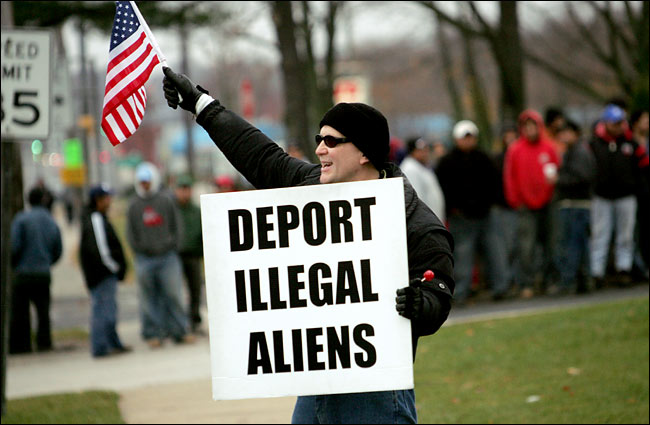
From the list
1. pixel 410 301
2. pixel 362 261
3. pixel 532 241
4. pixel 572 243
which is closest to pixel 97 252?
pixel 532 241

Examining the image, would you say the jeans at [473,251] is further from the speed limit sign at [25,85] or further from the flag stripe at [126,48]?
the flag stripe at [126,48]

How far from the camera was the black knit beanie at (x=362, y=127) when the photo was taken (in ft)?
14.8

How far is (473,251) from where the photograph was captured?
1382 cm

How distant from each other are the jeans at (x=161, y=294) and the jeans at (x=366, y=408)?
8.67 m

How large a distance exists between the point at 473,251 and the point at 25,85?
22.0ft

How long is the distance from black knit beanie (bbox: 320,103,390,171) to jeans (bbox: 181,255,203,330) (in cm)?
994

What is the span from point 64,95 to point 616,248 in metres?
7.78

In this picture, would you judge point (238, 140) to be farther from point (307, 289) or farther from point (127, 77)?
point (307, 289)

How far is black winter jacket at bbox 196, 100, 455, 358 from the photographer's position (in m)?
4.28

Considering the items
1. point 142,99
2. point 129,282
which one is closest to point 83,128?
point 129,282

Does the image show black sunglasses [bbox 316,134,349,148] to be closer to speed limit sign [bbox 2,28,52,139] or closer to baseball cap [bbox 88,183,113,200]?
speed limit sign [bbox 2,28,52,139]

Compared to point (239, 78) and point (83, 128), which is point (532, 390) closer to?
point (83, 128)

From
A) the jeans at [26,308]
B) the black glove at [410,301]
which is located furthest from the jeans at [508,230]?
the black glove at [410,301]

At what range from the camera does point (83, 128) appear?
1302 inches
